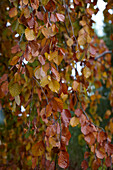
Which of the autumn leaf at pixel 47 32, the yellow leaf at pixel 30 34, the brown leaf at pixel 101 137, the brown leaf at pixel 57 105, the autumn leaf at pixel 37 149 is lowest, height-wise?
the autumn leaf at pixel 37 149

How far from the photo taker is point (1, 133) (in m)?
1.40

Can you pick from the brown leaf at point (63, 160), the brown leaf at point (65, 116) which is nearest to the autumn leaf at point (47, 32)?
the brown leaf at point (65, 116)

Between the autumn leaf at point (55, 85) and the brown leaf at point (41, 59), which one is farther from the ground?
the brown leaf at point (41, 59)

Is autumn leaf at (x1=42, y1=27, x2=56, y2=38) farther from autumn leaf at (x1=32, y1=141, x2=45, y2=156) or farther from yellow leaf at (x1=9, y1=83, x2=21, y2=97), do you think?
autumn leaf at (x1=32, y1=141, x2=45, y2=156)

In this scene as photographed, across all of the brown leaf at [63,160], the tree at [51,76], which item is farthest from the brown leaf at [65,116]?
the brown leaf at [63,160]

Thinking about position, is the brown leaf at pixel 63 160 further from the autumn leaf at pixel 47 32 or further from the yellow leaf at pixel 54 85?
the autumn leaf at pixel 47 32

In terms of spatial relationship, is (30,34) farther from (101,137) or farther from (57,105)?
(101,137)

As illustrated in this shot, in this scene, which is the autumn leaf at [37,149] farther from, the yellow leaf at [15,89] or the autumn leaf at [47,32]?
the autumn leaf at [47,32]

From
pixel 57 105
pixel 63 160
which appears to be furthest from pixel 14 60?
pixel 63 160

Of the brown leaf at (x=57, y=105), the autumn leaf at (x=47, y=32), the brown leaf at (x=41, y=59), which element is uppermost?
the autumn leaf at (x=47, y=32)

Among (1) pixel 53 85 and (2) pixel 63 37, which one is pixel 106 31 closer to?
(2) pixel 63 37

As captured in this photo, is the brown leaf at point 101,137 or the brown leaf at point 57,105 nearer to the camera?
the brown leaf at point 57,105

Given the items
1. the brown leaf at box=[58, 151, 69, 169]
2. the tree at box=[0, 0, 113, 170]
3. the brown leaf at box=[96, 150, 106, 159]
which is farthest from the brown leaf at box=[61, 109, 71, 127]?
the brown leaf at box=[96, 150, 106, 159]

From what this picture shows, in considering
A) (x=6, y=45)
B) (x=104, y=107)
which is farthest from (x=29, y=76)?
(x=104, y=107)
